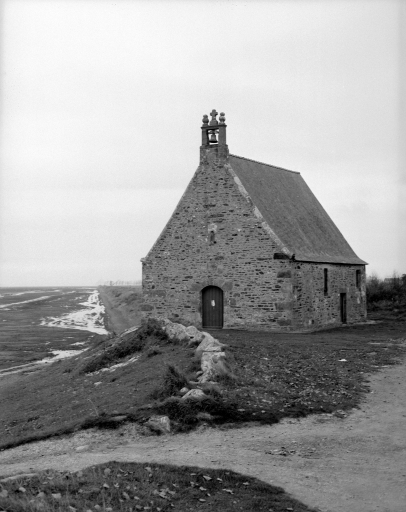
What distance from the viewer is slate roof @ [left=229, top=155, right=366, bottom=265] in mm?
Answer: 32938

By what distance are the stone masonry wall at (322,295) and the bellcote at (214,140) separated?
6835 millimetres

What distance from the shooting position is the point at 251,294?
31328mm

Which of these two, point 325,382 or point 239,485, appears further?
point 325,382

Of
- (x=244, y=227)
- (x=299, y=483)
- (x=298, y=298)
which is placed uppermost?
(x=244, y=227)

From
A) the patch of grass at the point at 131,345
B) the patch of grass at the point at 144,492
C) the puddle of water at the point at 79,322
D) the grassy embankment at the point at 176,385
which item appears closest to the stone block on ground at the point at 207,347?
the grassy embankment at the point at 176,385

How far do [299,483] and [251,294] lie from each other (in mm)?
21370

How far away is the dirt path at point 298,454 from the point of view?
9.73 m

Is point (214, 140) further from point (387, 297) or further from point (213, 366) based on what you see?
point (387, 297)

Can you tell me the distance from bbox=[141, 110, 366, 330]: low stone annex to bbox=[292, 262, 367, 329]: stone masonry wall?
5 cm

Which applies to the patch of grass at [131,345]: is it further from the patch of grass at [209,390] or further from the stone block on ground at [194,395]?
the stone block on ground at [194,395]

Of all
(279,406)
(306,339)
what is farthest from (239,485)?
(306,339)

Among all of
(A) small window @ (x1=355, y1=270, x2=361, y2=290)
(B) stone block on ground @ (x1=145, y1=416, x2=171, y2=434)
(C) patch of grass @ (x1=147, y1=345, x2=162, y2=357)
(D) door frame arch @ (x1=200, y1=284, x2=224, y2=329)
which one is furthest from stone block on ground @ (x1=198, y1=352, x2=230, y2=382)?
(A) small window @ (x1=355, y1=270, x2=361, y2=290)

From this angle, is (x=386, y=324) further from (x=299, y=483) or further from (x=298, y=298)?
(x=299, y=483)

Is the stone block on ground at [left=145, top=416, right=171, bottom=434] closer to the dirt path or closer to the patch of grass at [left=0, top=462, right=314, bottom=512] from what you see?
the dirt path
